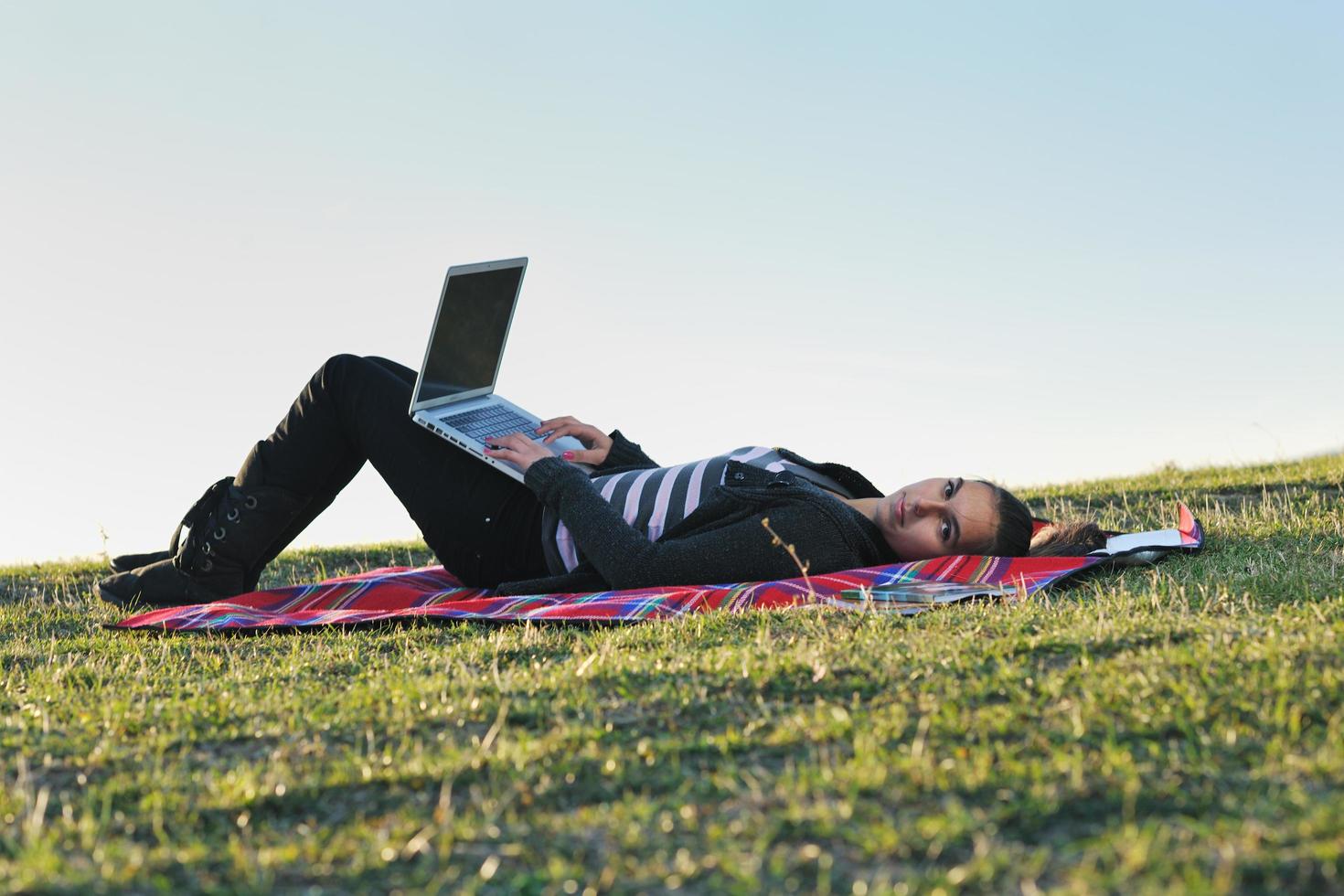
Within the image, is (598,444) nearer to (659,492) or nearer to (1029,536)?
(659,492)

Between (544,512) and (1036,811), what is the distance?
374cm

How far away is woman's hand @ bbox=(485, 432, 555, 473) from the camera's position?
5.52m

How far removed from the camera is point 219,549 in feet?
20.2

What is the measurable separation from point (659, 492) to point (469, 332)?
1.33 metres

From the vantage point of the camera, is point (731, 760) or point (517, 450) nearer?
point (731, 760)

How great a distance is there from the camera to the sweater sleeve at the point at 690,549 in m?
5.11

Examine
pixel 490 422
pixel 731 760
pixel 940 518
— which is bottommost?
pixel 731 760

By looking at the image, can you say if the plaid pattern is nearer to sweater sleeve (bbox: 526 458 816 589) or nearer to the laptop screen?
sweater sleeve (bbox: 526 458 816 589)

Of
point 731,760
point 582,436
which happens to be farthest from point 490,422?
point 731,760

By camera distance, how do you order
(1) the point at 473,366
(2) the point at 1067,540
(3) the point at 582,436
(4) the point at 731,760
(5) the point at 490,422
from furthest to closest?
1. (3) the point at 582,436
2. (1) the point at 473,366
3. (5) the point at 490,422
4. (2) the point at 1067,540
5. (4) the point at 731,760

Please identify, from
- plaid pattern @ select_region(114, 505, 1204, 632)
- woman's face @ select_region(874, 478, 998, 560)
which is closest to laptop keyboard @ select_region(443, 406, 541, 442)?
plaid pattern @ select_region(114, 505, 1204, 632)

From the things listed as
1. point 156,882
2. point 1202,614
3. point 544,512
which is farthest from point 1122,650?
point 544,512

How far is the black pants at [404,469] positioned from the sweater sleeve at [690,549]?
0.67 metres

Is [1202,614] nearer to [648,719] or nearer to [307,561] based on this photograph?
[648,719]
